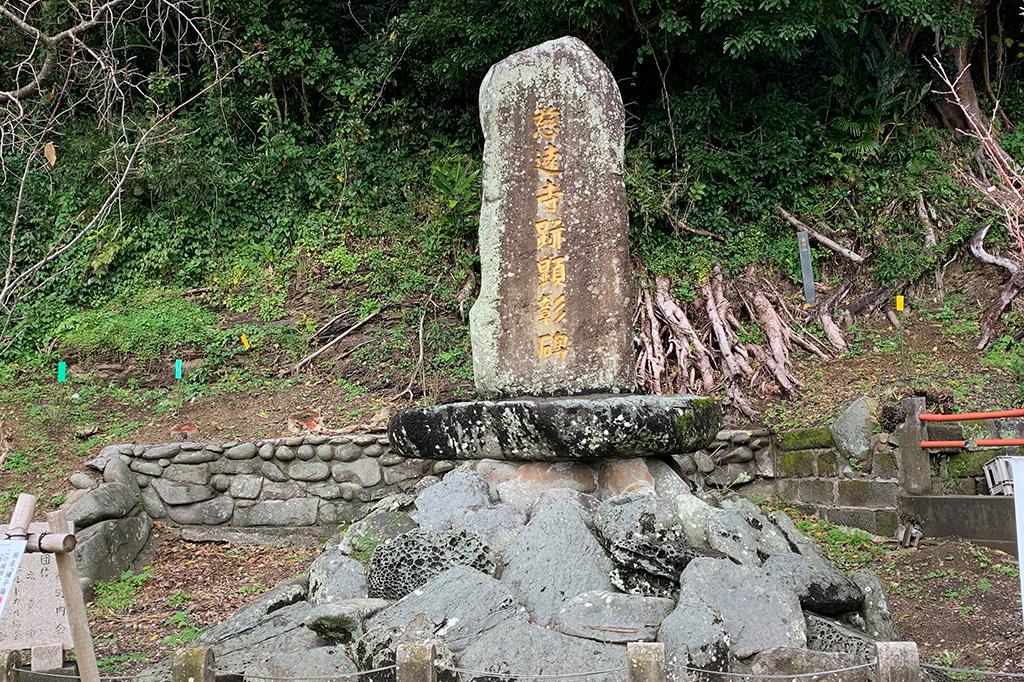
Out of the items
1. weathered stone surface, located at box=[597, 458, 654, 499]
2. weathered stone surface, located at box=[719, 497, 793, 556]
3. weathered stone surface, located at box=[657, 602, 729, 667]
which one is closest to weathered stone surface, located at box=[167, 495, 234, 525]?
weathered stone surface, located at box=[597, 458, 654, 499]

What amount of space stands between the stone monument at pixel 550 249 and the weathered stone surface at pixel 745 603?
3.29ft

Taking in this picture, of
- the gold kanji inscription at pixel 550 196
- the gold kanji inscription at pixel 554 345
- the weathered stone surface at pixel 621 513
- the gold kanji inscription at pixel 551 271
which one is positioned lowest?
the weathered stone surface at pixel 621 513

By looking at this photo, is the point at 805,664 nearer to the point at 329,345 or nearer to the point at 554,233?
the point at 554,233

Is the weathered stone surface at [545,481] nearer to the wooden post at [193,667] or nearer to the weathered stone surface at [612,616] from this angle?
the weathered stone surface at [612,616]

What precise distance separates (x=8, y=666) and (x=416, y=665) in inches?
69.6

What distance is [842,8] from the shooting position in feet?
34.0

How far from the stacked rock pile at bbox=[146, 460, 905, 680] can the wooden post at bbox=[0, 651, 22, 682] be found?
83 cm

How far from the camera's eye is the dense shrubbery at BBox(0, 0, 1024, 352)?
1102cm

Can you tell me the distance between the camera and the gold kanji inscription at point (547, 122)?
576cm

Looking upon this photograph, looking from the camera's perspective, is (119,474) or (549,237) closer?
(549,237)

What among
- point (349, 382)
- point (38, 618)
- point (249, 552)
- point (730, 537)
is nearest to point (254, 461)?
point (249, 552)

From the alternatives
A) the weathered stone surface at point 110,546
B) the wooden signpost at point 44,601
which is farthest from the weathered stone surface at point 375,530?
the weathered stone surface at point 110,546

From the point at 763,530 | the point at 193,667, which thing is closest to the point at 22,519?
the point at 193,667

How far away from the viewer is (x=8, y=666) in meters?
3.76
